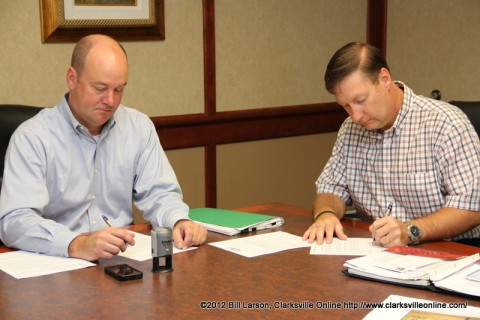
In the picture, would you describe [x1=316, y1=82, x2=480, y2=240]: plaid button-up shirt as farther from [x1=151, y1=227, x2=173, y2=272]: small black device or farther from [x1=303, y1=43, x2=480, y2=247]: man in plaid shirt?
[x1=151, y1=227, x2=173, y2=272]: small black device

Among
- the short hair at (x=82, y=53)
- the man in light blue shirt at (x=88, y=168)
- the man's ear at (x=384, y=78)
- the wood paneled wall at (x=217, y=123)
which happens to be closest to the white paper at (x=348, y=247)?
the man in light blue shirt at (x=88, y=168)

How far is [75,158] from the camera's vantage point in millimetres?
2650

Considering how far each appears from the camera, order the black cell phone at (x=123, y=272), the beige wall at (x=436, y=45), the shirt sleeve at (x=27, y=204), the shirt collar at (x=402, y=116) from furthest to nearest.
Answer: the beige wall at (x=436, y=45) < the shirt collar at (x=402, y=116) < the shirt sleeve at (x=27, y=204) < the black cell phone at (x=123, y=272)

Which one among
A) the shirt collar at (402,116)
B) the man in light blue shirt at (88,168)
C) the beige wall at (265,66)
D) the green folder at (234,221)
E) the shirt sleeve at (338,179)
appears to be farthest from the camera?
the beige wall at (265,66)

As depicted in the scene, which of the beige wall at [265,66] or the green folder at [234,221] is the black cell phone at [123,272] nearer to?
the green folder at [234,221]

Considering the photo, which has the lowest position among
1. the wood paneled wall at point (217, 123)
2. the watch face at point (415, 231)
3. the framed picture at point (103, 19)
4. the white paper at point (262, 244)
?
the white paper at point (262, 244)

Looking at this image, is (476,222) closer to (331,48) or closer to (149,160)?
(149,160)

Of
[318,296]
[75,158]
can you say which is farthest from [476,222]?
[75,158]

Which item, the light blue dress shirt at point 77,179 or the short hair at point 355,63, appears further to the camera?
the short hair at point 355,63

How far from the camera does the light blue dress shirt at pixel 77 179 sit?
94.2 inches

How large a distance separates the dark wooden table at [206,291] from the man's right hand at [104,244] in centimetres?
4

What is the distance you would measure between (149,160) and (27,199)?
57 centimetres

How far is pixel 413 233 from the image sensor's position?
235cm

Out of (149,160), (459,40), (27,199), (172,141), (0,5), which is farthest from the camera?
(459,40)
